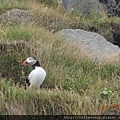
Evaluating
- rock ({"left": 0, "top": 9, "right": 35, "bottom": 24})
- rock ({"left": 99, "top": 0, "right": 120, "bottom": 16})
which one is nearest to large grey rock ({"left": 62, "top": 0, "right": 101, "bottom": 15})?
rock ({"left": 99, "top": 0, "right": 120, "bottom": 16})

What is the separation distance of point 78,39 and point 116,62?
5.62 ft

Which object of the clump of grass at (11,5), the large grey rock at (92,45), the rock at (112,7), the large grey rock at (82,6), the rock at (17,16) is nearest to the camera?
the large grey rock at (92,45)

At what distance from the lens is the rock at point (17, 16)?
12484mm

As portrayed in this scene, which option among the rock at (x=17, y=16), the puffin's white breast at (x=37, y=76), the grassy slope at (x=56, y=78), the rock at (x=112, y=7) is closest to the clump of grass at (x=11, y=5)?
the grassy slope at (x=56, y=78)

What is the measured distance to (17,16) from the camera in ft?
42.1

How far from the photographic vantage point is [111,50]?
11.9 meters

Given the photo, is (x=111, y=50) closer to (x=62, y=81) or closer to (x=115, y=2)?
(x=62, y=81)

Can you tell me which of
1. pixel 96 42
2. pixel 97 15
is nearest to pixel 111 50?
pixel 96 42

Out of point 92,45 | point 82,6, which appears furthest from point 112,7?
point 92,45

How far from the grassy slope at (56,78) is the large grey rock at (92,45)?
A: 430mm

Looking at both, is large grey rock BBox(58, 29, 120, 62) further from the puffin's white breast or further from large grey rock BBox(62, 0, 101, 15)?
the puffin's white breast

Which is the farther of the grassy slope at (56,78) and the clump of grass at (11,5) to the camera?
the clump of grass at (11,5)

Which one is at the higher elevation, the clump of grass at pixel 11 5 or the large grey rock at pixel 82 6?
the clump of grass at pixel 11 5

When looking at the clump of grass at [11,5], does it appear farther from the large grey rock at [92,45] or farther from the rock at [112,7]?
the rock at [112,7]
